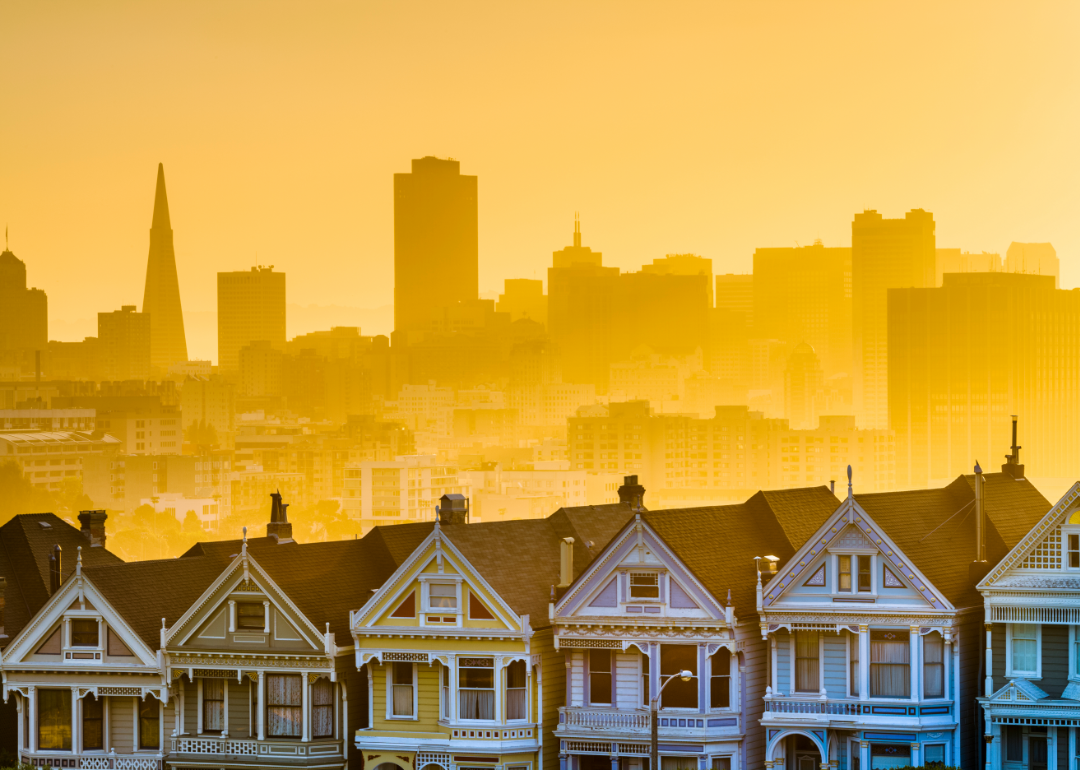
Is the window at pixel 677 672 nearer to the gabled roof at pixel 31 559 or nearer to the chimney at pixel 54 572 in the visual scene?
the gabled roof at pixel 31 559

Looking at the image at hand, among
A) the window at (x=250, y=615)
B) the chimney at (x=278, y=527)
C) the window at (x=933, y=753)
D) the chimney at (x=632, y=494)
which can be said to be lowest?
the window at (x=933, y=753)

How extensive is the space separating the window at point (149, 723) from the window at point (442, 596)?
8.57m

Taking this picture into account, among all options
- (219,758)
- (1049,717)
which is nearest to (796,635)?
(1049,717)

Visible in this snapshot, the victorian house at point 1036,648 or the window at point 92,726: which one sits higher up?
the victorian house at point 1036,648

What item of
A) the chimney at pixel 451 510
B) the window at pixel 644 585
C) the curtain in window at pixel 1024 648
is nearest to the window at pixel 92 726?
the chimney at pixel 451 510

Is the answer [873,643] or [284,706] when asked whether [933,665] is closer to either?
[873,643]

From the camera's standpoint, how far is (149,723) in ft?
180

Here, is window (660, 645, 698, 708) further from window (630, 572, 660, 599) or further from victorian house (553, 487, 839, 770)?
window (630, 572, 660, 599)

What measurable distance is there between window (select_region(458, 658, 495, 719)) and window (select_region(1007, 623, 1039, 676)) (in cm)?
1244

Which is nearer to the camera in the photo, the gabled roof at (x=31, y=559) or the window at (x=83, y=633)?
the window at (x=83, y=633)

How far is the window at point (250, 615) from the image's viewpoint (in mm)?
53219

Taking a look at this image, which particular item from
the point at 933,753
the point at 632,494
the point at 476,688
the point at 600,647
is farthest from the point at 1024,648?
the point at 632,494

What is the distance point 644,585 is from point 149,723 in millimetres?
14166

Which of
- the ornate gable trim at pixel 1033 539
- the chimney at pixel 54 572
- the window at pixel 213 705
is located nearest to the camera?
the ornate gable trim at pixel 1033 539
